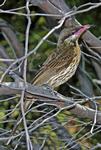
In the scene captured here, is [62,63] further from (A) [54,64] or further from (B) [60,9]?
(B) [60,9]

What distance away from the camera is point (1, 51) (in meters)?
5.00

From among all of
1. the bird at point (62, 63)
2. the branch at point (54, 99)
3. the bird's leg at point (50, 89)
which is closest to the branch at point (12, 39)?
the bird at point (62, 63)

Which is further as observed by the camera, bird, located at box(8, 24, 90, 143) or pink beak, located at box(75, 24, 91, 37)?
bird, located at box(8, 24, 90, 143)

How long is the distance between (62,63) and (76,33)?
0.29m

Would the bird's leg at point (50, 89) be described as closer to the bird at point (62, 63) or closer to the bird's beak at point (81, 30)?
the bird at point (62, 63)

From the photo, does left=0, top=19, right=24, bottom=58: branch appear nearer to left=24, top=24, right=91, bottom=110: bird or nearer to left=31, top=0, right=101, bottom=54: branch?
left=24, top=24, right=91, bottom=110: bird

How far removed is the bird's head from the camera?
4.23m

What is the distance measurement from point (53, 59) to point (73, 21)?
35cm

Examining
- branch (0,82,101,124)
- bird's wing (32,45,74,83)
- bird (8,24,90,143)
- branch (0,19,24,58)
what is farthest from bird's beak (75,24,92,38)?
branch (0,19,24,58)

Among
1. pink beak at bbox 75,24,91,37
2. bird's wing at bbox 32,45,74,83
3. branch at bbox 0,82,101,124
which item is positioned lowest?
branch at bbox 0,82,101,124

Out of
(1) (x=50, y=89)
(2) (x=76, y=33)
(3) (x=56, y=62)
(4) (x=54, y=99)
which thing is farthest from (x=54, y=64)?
(4) (x=54, y=99)

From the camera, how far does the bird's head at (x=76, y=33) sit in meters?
4.23

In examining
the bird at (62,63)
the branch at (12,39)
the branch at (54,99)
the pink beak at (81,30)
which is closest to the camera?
the branch at (54,99)

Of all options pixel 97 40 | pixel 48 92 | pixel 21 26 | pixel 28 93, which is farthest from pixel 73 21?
pixel 21 26
